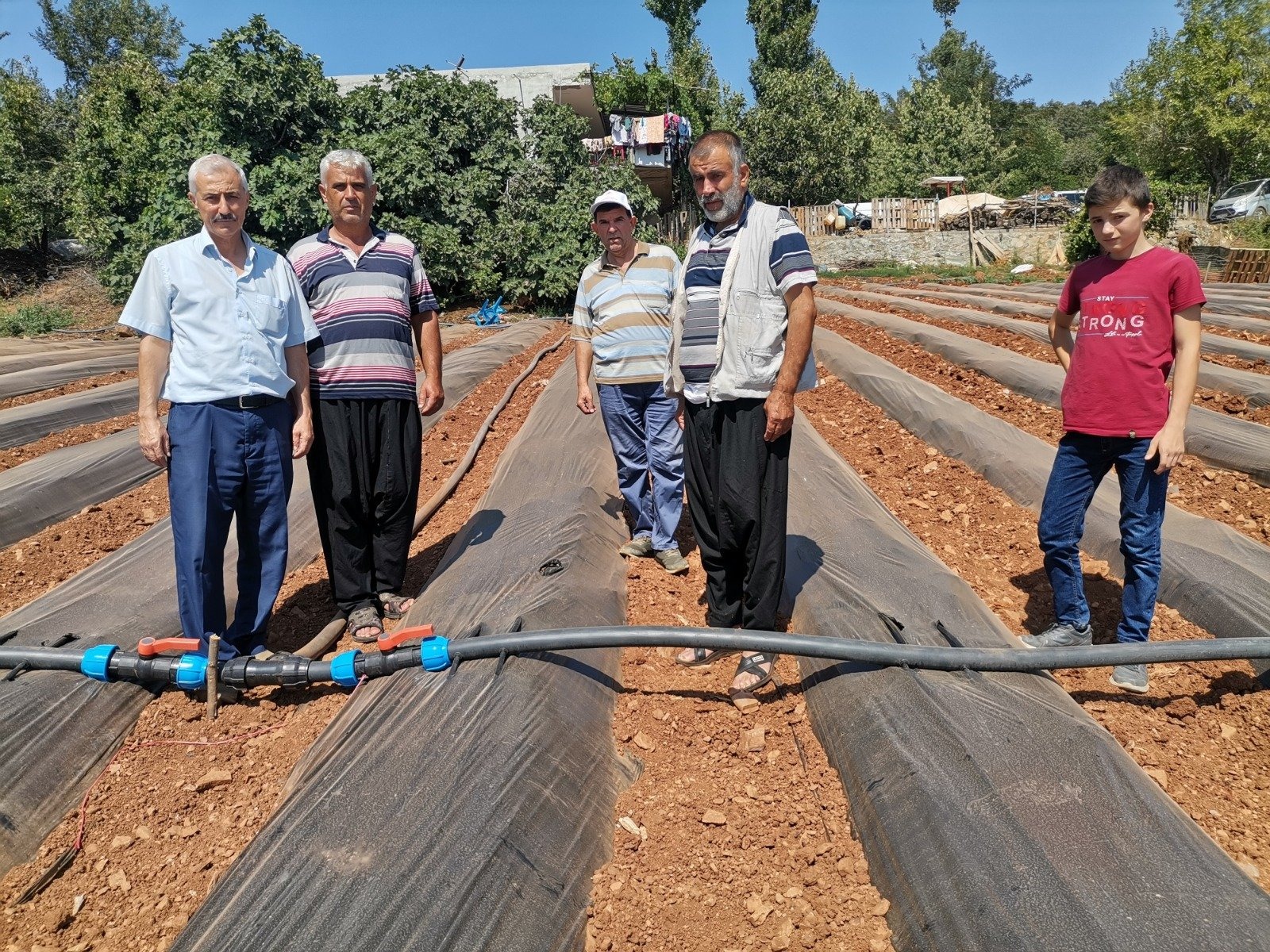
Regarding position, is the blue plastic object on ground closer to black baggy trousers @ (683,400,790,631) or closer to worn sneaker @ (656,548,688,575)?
worn sneaker @ (656,548,688,575)

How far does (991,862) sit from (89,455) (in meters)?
5.70

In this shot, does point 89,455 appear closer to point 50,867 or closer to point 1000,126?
point 50,867

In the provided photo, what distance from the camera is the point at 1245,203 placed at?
72.3 feet

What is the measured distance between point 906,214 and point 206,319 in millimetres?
27409

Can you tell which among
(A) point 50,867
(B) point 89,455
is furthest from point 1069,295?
(B) point 89,455

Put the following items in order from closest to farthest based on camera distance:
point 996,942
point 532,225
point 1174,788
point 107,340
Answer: point 996,942 < point 1174,788 < point 107,340 < point 532,225

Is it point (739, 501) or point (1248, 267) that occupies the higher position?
point (1248, 267)

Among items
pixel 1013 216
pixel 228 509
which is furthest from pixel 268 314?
pixel 1013 216

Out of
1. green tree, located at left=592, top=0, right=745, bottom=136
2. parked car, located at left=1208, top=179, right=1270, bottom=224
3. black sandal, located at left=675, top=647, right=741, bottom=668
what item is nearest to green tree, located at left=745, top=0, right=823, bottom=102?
green tree, located at left=592, top=0, right=745, bottom=136

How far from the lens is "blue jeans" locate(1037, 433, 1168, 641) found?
8.38 feet

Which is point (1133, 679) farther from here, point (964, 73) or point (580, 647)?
point (964, 73)

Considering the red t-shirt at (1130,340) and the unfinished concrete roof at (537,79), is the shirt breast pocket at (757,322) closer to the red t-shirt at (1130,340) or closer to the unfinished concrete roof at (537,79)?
the red t-shirt at (1130,340)

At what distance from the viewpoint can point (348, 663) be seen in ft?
8.31

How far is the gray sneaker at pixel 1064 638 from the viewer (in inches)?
107
